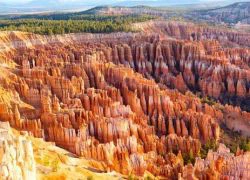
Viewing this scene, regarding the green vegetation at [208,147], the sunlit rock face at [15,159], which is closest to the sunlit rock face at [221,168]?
the green vegetation at [208,147]

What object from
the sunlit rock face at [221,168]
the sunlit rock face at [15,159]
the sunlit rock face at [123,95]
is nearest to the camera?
the sunlit rock face at [15,159]

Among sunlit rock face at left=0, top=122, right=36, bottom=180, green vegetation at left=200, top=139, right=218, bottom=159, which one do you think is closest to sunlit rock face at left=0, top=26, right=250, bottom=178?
green vegetation at left=200, top=139, right=218, bottom=159

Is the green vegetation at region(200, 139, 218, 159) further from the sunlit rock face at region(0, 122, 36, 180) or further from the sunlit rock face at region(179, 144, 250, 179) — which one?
the sunlit rock face at region(0, 122, 36, 180)

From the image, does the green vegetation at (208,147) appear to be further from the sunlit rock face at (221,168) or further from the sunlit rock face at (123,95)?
the sunlit rock face at (221,168)

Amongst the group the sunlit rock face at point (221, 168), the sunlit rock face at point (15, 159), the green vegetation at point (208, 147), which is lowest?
the green vegetation at point (208, 147)

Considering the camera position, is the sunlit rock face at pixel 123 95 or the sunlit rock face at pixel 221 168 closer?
the sunlit rock face at pixel 221 168

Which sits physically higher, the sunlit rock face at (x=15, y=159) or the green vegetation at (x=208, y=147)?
the sunlit rock face at (x=15, y=159)

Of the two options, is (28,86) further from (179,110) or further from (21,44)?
(21,44)

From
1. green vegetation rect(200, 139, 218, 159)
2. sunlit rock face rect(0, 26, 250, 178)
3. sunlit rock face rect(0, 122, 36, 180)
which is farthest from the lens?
green vegetation rect(200, 139, 218, 159)

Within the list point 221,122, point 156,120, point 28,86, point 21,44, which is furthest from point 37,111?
point 21,44
